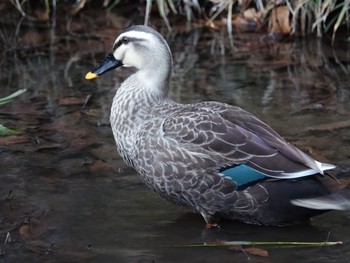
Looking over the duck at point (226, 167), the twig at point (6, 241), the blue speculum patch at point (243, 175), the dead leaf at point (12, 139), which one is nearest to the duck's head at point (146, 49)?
the duck at point (226, 167)

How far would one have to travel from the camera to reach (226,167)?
474 centimetres

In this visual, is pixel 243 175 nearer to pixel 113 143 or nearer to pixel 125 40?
pixel 125 40

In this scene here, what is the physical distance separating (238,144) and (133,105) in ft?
2.45

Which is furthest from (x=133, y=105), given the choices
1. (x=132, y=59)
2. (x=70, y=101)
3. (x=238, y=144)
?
(x=70, y=101)

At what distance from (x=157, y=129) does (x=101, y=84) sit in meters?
2.63

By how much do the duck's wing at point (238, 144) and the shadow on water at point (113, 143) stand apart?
37 cm

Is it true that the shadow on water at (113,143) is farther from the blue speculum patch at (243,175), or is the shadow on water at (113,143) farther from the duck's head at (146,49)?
the duck's head at (146,49)

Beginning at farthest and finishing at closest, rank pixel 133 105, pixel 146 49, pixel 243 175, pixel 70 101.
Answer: pixel 70 101 < pixel 146 49 < pixel 133 105 < pixel 243 175

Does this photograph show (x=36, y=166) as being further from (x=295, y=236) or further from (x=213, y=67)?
(x=213, y=67)

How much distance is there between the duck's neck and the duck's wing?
23 cm

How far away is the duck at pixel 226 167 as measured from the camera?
4695 millimetres

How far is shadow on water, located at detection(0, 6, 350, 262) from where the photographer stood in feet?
15.2

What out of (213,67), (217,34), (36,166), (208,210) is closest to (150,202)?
(208,210)

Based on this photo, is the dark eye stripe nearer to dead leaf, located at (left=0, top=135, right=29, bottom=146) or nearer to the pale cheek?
the pale cheek
